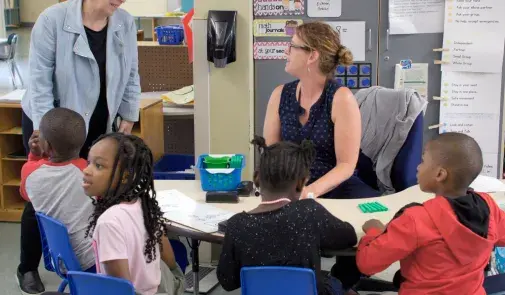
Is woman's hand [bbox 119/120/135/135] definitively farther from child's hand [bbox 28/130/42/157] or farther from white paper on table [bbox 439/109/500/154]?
white paper on table [bbox 439/109/500/154]

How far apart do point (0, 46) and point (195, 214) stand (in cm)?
757

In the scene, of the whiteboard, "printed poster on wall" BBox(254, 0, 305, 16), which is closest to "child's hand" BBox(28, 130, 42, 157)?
"printed poster on wall" BBox(254, 0, 305, 16)

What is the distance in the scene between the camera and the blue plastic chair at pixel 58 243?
2369mm

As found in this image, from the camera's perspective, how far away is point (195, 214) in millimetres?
2357

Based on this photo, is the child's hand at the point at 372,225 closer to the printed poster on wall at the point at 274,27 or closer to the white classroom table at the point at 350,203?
the white classroom table at the point at 350,203

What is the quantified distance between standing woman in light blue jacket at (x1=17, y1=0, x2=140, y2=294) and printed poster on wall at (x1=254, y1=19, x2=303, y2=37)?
0.73 metres

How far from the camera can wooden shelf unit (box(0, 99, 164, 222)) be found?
422 centimetres

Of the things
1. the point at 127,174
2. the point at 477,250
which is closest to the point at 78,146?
the point at 127,174

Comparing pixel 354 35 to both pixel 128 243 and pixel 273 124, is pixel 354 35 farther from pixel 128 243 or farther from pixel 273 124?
pixel 128 243

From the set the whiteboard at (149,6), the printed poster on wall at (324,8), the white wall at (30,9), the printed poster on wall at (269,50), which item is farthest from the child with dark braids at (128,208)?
the white wall at (30,9)

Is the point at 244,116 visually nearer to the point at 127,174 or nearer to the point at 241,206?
the point at 241,206

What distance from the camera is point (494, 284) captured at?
2281 millimetres

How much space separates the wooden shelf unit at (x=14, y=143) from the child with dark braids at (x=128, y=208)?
80.3 inches

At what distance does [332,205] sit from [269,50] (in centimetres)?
144
